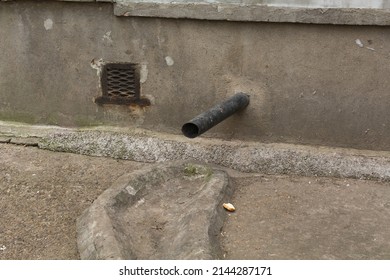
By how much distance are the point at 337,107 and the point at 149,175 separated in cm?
167

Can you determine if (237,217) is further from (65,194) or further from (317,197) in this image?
(65,194)

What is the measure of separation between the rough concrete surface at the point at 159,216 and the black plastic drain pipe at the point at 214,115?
0.45m

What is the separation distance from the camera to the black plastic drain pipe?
387 cm

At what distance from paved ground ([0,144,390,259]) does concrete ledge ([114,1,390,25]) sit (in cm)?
128

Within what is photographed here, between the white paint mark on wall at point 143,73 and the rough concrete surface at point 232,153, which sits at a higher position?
the white paint mark on wall at point 143,73

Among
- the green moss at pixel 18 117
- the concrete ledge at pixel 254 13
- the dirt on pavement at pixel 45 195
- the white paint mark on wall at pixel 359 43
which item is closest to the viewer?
the dirt on pavement at pixel 45 195

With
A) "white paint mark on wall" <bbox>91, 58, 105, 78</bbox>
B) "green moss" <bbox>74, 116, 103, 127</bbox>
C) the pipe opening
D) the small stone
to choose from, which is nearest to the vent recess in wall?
"white paint mark on wall" <bbox>91, 58, 105, 78</bbox>

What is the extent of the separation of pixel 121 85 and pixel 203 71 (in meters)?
0.79

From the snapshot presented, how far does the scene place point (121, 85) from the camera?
4914 millimetres

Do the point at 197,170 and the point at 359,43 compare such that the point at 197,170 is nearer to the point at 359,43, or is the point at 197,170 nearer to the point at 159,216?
the point at 159,216

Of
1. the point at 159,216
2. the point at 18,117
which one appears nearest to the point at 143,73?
the point at 18,117

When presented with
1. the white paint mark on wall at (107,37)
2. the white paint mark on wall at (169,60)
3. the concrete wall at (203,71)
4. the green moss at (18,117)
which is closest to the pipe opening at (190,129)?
the concrete wall at (203,71)

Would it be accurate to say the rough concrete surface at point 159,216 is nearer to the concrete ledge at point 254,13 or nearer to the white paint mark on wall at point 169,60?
the white paint mark on wall at point 169,60

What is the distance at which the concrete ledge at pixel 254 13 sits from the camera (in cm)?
420
